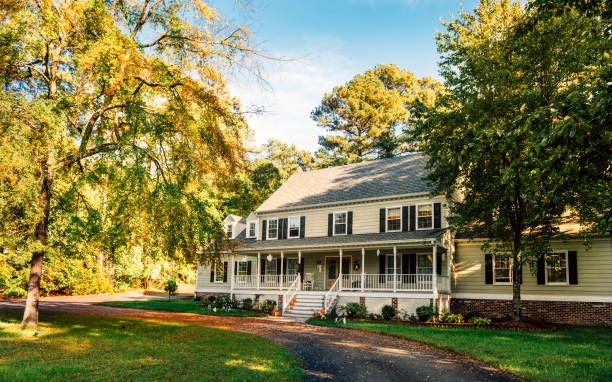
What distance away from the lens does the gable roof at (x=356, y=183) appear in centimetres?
2361

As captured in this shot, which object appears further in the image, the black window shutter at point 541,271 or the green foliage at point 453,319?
the black window shutter at point 541,271

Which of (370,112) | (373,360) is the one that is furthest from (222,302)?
(370,112)

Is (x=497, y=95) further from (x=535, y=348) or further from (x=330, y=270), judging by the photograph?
(x=330, y=270)

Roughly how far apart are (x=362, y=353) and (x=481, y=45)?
1382 cm

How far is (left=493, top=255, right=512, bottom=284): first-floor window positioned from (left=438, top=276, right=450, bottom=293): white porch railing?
7.30 ft

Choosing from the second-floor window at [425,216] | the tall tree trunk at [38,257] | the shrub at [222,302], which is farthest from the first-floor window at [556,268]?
the tall tree trunk at [38,257]

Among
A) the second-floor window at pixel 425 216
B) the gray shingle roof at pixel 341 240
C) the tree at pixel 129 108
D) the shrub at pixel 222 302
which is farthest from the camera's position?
the shrub at pixel 222 302

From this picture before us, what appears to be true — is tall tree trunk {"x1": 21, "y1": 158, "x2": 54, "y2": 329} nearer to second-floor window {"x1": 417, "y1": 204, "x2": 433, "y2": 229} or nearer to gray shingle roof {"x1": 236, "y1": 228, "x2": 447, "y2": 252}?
gray shingle roof {"x1": 236, "y1": 228, "x2": 447, "y2": 252}

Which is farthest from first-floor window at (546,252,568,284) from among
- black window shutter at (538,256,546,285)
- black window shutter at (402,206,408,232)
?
black window shutter at (402,206,408,232)

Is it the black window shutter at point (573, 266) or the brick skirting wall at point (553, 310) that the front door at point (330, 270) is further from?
the black window shutter at point (573, 266)

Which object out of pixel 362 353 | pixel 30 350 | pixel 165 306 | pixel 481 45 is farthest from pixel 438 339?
pixel 165 306

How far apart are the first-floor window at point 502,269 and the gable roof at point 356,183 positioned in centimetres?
476

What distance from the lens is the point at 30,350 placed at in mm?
9703

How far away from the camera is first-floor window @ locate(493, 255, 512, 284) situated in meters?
20.0
